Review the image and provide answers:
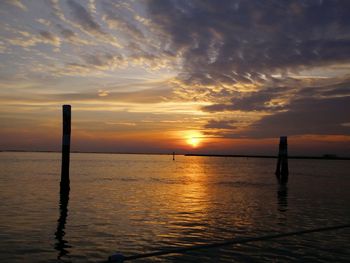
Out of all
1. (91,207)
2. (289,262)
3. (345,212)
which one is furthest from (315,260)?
(91,207)

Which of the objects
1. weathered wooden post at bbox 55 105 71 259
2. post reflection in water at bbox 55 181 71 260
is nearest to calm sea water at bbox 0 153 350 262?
post reflection in water at bbox 55 181 71 260

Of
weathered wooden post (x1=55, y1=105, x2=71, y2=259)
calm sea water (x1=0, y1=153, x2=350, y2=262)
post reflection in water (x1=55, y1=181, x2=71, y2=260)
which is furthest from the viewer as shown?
weathered wooden post (x1=55, y1=105, x2=71, y2=259)

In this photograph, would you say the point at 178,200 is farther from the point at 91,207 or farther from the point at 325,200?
the point at 325,200

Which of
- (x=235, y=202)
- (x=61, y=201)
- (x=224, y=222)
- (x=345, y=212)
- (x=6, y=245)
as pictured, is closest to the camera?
(x=6, y=245)

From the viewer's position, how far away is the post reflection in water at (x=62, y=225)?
12.6 m

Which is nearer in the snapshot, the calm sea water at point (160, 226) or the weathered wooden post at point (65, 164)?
the calm sea water at point (160, 226)

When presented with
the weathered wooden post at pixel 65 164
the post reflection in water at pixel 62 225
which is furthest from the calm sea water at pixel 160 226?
the weathered wooden post at pixel 65 164

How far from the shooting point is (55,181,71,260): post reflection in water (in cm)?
1264

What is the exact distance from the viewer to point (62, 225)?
54.9 feet

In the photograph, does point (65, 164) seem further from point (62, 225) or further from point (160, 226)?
point (160, 226)

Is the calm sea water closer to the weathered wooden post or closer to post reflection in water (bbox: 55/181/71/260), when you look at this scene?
post reflection in water (bbox: 55/181/71/260)

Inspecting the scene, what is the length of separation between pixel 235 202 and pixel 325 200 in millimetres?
6760

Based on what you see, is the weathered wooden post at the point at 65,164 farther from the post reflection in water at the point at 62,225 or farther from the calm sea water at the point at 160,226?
the calm sea water at the point at 160,226

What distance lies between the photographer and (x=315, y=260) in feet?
38.7
